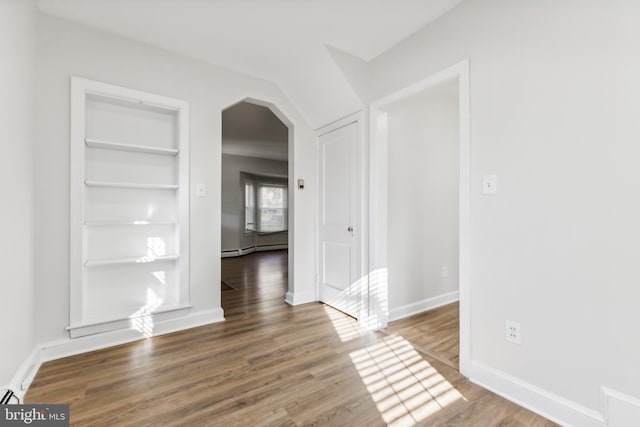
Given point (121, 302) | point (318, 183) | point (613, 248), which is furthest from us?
point (318, 183)

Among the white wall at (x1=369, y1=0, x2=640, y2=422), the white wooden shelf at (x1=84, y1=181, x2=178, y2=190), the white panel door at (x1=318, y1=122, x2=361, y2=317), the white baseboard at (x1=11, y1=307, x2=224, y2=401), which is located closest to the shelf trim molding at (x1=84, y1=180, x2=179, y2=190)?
the white wooden shelf at (x1=84, y1=181, x2=178, y2=190)

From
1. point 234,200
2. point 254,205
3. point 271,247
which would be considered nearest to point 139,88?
point 234,200

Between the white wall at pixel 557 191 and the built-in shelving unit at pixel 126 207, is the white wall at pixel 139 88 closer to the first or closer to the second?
the built-in shelving unit at pixel 126 207

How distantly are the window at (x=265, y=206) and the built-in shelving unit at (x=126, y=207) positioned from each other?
522 cm

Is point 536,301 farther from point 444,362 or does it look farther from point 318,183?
point 318,183

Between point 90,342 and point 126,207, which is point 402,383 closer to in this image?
point 90,342

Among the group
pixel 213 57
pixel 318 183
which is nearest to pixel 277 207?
pixel 318 183

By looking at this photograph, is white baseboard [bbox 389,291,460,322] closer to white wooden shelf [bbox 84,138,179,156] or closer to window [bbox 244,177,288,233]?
white wooden shelf [bbox 84,138,179,156]

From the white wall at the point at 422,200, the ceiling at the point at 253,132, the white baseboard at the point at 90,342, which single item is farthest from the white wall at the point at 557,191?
the ceiling at the point at 253,132

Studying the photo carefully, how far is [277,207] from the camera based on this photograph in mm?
8797

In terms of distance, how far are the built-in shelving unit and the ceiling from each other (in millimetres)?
1073

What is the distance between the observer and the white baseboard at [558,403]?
4.17 ft

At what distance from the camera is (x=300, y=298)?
336 cm

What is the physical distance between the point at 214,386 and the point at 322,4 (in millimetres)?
2670
